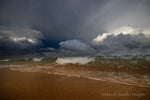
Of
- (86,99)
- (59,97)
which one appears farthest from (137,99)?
(59,97)

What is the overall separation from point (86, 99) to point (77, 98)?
519 mm

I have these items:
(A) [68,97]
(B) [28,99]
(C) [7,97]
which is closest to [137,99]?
(A) [68,97]

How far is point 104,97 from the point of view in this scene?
4324 millimetres

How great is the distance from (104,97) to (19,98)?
4947 mm

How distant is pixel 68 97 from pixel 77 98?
54 centimetres

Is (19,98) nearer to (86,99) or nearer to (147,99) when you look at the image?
(86,99)

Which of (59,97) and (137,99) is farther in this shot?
(59,97)

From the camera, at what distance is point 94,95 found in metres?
4.51

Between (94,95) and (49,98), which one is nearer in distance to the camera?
(49,98)

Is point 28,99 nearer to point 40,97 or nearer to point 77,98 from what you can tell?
point 40,97

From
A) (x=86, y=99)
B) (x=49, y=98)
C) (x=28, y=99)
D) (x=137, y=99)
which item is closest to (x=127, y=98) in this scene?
(x=137, y=99)

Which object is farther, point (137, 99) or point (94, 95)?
point (94, 95)

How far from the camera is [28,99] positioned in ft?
13.4

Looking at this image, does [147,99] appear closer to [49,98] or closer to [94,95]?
[94,95]
